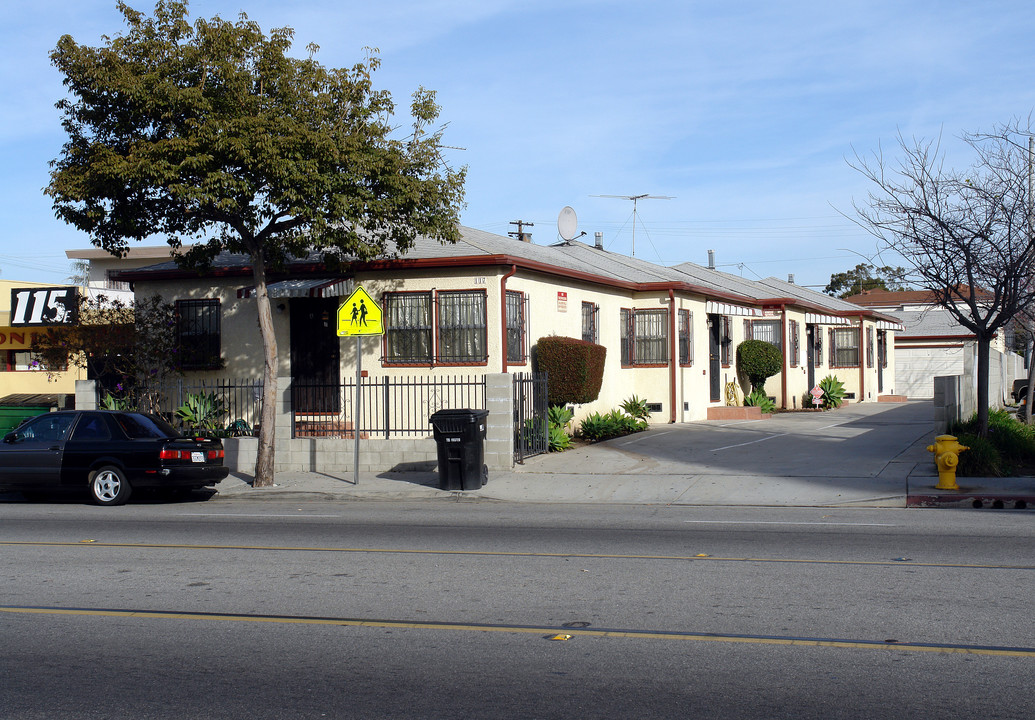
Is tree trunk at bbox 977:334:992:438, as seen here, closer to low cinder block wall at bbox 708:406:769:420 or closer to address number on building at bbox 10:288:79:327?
low cinder block wall at bbox 708:406:769:420

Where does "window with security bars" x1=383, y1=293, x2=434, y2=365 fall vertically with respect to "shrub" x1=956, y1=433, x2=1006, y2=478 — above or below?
above

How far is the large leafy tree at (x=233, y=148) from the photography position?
1503 cm

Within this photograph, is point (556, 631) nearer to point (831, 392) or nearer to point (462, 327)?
point (462, 327)

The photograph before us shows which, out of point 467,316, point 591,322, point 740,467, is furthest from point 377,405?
point 740,467

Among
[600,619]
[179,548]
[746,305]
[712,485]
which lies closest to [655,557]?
[600,619]

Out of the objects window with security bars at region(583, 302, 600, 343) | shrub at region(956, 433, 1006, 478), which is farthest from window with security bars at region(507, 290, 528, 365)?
shrub at region(956, 433, 1006, 478)

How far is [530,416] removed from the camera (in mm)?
19109

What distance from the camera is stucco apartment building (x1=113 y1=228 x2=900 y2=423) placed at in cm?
1919

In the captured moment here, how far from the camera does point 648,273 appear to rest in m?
28.3

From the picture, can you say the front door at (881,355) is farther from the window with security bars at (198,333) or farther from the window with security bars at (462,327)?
the window with security bars at (198,333)

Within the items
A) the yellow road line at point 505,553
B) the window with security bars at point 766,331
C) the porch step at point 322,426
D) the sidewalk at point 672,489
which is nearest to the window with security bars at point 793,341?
the window with security bars at point 766,331

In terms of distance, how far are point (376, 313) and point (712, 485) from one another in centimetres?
623

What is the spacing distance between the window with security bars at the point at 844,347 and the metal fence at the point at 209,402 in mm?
24431

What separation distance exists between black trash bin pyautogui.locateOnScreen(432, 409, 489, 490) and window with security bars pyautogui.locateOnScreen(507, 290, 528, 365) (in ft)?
13.3
